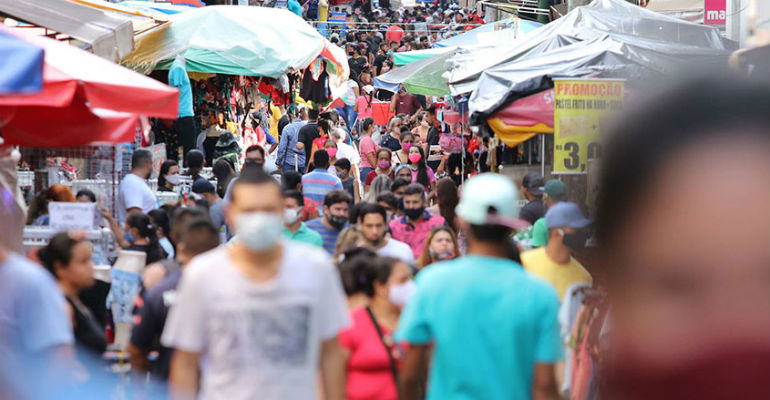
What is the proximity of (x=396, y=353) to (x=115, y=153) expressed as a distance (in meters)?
5.10

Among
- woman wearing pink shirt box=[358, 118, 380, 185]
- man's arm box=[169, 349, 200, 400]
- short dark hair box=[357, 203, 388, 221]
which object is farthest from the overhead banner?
woman wearing pink shirt box=[358, 118, 380, 185]

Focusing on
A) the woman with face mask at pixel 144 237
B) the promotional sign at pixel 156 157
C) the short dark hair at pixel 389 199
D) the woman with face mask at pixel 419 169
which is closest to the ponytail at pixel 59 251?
the woman with face mask at pixel 144 237

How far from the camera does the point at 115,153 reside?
956cm

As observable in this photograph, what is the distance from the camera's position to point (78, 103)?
804 cm

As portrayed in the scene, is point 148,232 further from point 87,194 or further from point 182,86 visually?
point 182,86

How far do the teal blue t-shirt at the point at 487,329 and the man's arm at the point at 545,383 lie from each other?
24 mm

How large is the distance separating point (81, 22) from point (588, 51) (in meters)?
5.45

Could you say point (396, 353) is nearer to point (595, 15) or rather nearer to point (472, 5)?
point (595, 15)

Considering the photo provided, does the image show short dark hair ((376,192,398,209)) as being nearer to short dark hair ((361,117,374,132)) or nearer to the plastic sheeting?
the plastic sheeting

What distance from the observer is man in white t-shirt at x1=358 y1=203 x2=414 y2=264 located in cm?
818

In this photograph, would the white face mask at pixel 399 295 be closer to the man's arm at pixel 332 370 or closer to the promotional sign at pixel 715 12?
the man's arm at pixel 332 370

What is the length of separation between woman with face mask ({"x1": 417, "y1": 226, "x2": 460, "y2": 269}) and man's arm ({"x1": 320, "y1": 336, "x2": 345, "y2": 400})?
12.0 ft

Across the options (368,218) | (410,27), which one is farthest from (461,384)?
(410,27)

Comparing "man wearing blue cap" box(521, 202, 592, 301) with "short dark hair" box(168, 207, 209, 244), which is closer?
"short dark hair" box(168, 207, 209, 244)
